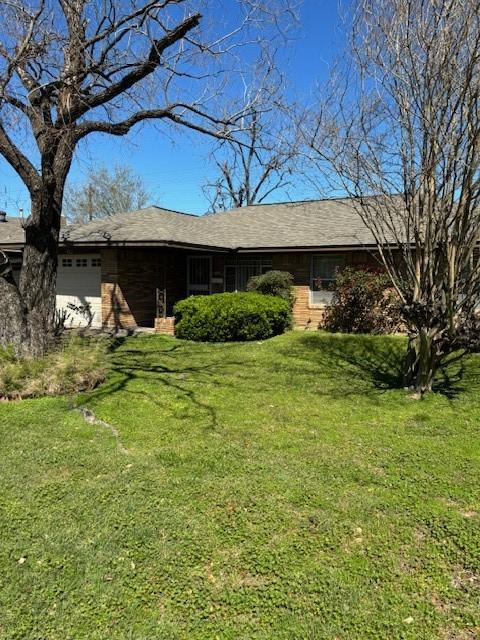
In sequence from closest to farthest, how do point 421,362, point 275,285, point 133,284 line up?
point 421,362, point 275,285, point 133,284

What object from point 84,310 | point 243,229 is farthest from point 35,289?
point 243,229

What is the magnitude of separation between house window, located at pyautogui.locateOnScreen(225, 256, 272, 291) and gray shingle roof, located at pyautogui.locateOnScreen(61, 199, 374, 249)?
68cm

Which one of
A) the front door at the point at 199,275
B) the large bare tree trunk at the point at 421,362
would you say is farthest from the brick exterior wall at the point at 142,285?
the large bare tree trunk at the point at 421,362

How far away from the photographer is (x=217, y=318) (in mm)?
12109

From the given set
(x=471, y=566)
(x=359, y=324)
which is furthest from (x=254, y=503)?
(x=359, y=324)

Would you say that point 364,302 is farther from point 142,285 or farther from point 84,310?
point 84,310

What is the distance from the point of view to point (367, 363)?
9.88 m

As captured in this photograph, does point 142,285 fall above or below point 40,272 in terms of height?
below

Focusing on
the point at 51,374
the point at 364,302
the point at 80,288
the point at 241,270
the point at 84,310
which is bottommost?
the point at 51,374

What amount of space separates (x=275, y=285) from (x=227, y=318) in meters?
2.66

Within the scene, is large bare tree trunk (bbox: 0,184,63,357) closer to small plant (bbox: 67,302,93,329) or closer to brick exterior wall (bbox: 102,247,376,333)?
brick exterior wall (bbox: 102,247,376,333)

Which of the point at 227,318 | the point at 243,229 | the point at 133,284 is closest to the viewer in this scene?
the point at 227,318

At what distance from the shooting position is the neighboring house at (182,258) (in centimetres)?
1387

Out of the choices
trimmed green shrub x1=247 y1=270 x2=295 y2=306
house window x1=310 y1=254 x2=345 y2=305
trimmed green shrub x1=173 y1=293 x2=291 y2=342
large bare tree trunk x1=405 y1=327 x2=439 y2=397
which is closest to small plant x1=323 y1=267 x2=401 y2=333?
house window x1=310 y1=254 x2=345 y2=305
